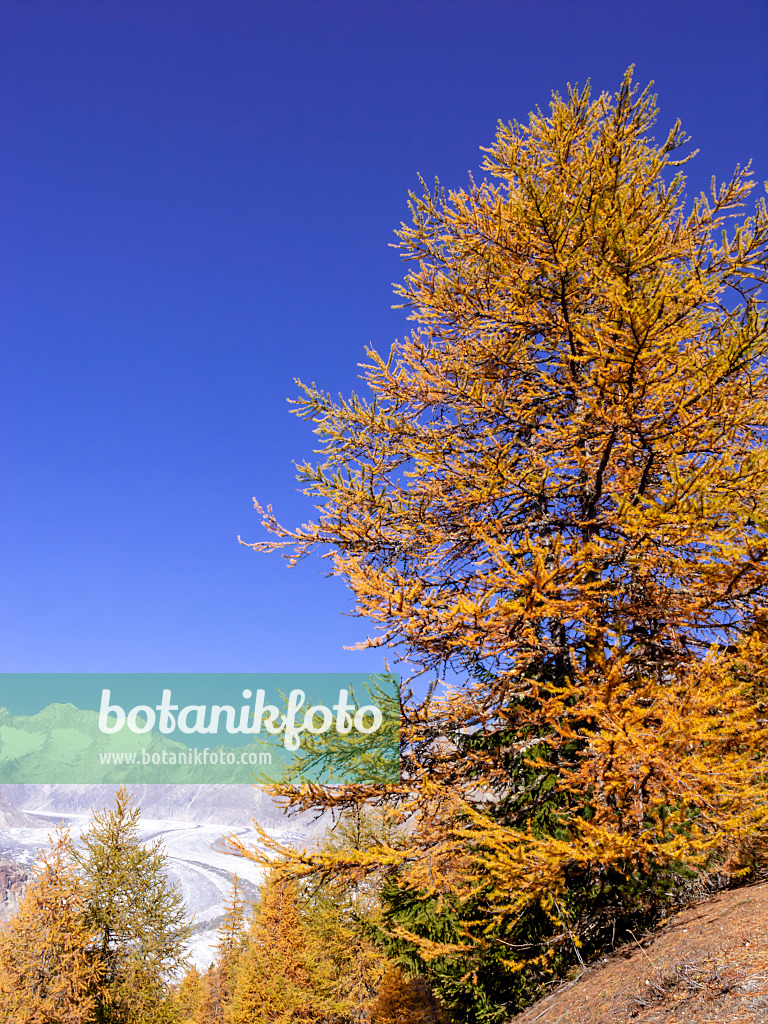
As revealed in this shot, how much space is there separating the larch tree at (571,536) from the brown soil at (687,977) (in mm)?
398

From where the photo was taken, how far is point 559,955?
5.75 m

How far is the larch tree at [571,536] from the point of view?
4371 mm

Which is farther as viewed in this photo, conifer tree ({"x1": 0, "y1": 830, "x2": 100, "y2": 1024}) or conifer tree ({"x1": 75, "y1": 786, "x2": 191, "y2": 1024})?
conifer tree ({"x1": 75, "y1": 786, "x2": 191, "y2": 1024})

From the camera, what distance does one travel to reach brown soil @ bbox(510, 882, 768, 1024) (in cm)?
362

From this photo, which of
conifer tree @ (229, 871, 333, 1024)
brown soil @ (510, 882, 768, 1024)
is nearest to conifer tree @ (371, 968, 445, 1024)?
conifer tree @ (229, 871, 333, 1024)

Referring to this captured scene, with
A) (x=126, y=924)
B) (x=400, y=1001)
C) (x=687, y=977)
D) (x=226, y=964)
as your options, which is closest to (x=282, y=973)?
(x=400, y=1001)

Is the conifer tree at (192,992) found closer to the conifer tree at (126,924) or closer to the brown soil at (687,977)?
the conifer tree at (126,924)

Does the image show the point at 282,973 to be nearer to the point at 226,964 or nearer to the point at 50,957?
the point at 50,957

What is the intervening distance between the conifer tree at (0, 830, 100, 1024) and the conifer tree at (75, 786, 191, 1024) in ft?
1.69

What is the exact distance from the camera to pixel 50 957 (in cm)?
1600

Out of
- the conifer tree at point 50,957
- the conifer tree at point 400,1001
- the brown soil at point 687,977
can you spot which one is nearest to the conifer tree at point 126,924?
the conifer tree at point 50,957

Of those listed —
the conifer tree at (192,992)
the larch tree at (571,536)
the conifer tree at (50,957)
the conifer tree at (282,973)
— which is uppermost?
the larch tree at (571,536)

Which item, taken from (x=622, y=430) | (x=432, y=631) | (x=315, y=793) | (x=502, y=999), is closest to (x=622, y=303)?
(x=622, y=430)

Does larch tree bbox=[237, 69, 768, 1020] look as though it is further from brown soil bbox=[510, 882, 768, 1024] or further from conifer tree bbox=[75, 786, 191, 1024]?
conifer tree bbox=[75, 786, 191, 1024]
